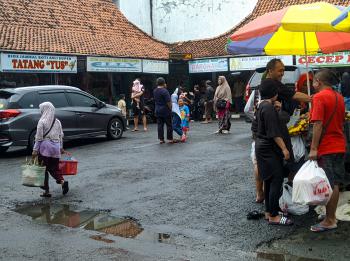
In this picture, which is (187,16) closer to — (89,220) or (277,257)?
(89,220)

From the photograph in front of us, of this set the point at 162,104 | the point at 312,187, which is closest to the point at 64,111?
the point at 162,104

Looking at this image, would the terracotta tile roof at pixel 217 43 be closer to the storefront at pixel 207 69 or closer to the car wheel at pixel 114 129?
the storefront at pixel 207 69

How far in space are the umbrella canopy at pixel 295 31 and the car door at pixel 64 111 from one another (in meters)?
6.74

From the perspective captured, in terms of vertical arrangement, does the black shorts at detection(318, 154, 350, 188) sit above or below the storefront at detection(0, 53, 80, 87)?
below

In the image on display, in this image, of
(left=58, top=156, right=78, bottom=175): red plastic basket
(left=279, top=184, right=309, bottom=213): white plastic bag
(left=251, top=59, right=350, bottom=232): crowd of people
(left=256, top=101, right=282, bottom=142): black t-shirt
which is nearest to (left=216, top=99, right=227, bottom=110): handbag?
(left=58, top=156, right=78, bottom=175): red plastic basket

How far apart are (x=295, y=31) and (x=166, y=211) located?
9.69 ft

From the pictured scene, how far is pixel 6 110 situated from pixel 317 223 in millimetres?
8726

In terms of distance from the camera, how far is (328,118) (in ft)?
17.7

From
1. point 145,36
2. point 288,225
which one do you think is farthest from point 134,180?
point 145,36

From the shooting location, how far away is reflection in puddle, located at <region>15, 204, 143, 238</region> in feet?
20.2

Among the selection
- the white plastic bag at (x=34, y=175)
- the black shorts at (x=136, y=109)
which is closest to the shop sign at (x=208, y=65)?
the black shorts at (x=136, y=109)

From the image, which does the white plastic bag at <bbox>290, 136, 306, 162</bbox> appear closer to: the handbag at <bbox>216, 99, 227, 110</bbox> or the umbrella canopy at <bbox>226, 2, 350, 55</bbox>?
the umbrella canopy at <bbox>226, 2, 350, 55</bbox>

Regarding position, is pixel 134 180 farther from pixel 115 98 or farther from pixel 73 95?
pixel 115 98

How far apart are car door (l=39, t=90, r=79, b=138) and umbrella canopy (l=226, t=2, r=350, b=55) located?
674 cm
